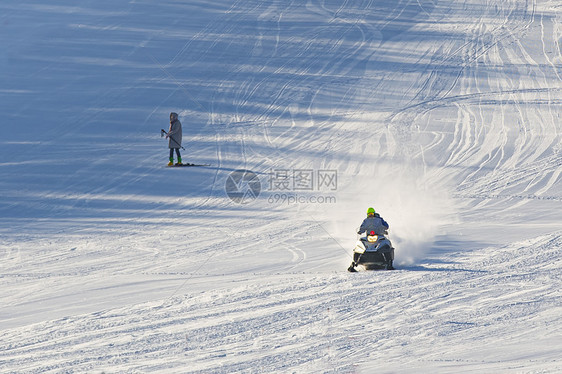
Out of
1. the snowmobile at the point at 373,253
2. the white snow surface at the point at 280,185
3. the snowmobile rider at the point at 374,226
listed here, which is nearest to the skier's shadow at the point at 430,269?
the white snow surface at the point at 280,185

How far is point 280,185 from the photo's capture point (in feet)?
71.1

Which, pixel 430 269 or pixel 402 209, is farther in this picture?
pixel 402 209

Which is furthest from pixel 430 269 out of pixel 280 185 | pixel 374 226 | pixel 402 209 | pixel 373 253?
pixel 280 185

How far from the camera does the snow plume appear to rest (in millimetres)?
16234

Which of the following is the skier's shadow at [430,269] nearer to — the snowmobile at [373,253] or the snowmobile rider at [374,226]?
the snowmobile at [373,253]

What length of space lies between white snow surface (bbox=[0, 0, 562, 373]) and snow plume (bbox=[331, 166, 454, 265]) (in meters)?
0.08

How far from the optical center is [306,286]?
13.4 metres

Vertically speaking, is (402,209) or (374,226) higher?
(402,209)

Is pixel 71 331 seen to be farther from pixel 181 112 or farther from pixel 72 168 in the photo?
pixel 181 112

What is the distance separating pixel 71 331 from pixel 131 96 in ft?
58.1

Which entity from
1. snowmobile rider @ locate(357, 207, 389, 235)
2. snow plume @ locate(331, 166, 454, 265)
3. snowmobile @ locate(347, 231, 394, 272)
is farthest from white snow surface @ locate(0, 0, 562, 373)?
snowmobile rider @ locate(357, 207, 389, 235)

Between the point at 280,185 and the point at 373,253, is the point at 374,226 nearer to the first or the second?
the point at 373,253

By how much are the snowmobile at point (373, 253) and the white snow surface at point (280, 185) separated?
0.41 metres

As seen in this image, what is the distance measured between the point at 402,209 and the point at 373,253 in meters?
5.17
